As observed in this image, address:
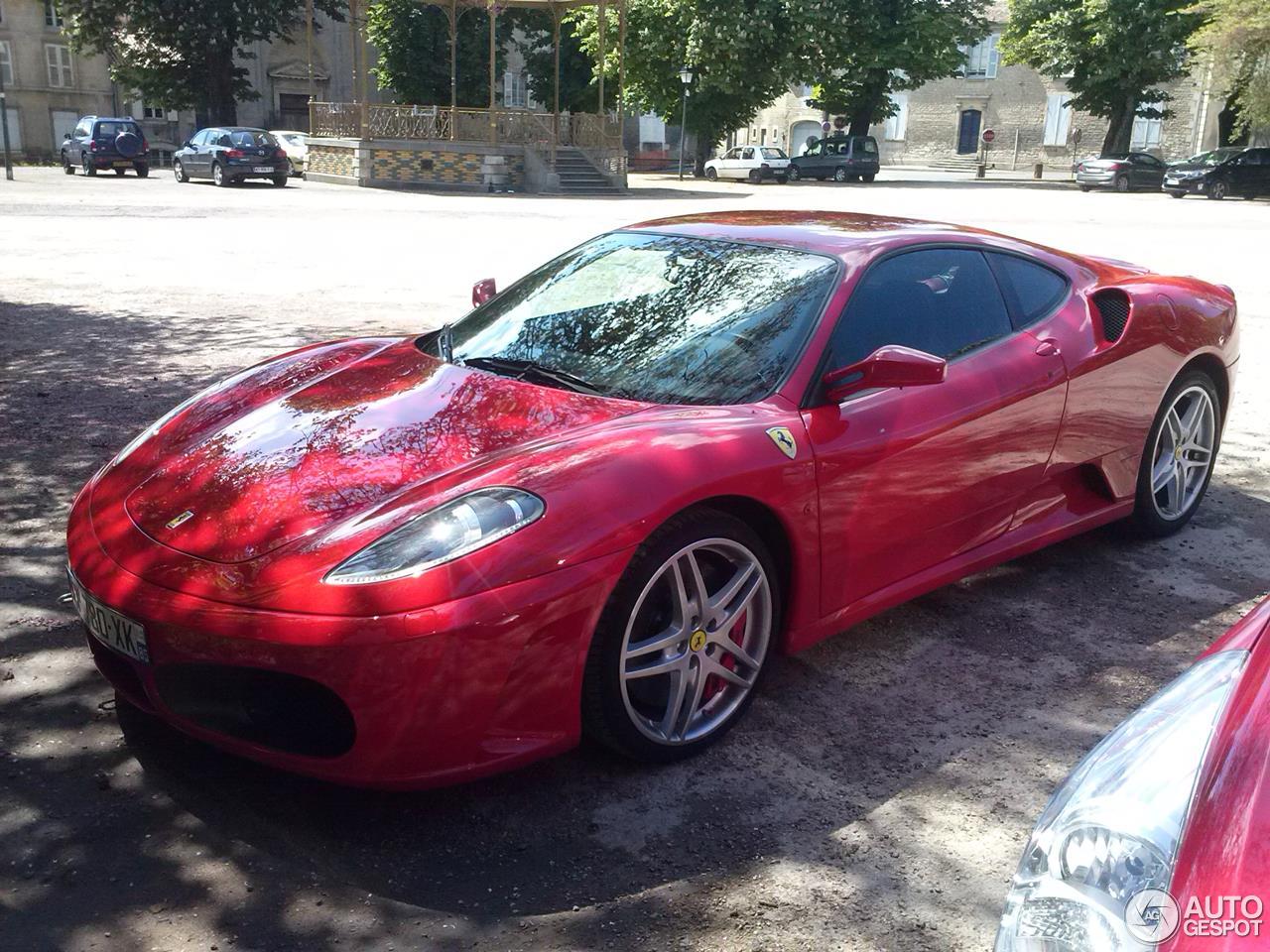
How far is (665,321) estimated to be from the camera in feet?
12.4

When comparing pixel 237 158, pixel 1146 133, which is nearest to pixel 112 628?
pixel 237 158

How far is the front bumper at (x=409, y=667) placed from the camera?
2.63 meters

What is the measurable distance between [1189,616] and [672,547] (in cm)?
234

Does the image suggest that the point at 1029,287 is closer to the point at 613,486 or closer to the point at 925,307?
the point at 925,307

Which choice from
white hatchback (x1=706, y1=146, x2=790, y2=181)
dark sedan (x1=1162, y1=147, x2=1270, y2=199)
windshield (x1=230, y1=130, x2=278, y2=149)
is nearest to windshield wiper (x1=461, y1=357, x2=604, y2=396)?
windshield (x1=230, y1=130, x2=278, y2=149)

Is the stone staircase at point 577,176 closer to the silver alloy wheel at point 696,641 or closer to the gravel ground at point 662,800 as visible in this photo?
the gravel ground at point 662,800

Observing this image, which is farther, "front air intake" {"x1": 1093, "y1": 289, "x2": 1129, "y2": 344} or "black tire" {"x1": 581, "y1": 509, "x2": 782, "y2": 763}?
"front air intake" {"x1": 1093, "y1": 289, "x2": 1129, "y2": 344}

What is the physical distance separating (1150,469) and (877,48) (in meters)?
45.8

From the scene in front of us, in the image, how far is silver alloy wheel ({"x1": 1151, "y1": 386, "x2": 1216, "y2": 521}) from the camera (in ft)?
16.3

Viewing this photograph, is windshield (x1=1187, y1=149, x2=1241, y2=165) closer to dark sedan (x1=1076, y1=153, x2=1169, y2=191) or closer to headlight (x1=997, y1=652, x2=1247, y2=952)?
dark sedan (x1=1076, y1=153, x2=1169, y2=191)

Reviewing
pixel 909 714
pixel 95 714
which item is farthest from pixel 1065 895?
pixel 95 714

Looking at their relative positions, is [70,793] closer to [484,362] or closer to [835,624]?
[484,362]

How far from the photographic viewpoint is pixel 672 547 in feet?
9.95

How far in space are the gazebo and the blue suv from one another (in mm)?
5354
